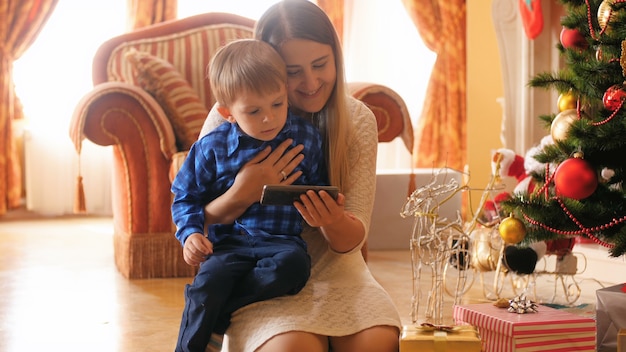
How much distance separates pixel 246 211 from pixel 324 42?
15.2 inches

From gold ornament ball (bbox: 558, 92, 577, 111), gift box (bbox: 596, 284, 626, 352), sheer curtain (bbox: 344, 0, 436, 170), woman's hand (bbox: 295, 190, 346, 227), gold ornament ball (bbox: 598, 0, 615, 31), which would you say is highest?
sheer curtain (bbox: 344, 0, 436, 170)

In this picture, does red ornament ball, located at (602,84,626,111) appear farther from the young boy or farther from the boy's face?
the boy's face

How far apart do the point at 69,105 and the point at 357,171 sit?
4.11m

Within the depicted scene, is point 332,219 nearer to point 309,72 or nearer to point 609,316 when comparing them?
point 309,72

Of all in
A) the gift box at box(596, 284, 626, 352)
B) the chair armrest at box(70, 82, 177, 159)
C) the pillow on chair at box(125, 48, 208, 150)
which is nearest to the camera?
the gift box at box(596, 284, 626, 352)

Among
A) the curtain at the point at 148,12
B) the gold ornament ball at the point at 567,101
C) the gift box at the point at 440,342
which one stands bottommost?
the gift box at the point at 440,342

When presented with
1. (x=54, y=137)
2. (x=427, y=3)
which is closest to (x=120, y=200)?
(x=54, y=137)

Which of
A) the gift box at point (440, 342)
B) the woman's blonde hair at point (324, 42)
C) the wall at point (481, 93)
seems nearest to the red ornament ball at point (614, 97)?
the woman's blonde hair at point (324, 42)

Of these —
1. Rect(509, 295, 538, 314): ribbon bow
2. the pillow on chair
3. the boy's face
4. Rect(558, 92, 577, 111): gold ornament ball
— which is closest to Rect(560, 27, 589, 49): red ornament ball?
Rect(558, 92, 577, 111): gold ornament ball

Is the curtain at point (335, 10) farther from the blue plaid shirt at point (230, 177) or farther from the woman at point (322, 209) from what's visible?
the blue plaid shirt at point (230, 177)

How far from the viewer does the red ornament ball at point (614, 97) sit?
205 centimetres

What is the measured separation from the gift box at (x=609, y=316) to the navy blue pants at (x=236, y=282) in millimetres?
852

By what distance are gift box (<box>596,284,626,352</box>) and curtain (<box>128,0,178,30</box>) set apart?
405cm

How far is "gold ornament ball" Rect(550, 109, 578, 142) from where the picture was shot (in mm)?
2241
